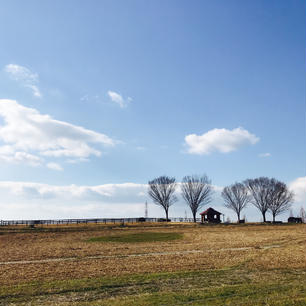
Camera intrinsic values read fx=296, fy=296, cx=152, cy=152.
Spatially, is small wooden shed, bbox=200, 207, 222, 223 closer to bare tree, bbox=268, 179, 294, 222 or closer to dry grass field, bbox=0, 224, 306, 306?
bare tree, bbox=268, 179, 294, 222

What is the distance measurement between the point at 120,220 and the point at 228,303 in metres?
66.6

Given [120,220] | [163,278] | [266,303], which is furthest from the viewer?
[120,220]

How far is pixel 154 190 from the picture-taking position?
91750 mm

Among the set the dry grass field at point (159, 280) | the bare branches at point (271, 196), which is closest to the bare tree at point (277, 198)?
the bare branches at point (271, 196)

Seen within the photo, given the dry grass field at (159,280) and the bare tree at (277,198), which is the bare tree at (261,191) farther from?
the dry grass field at (159,280)

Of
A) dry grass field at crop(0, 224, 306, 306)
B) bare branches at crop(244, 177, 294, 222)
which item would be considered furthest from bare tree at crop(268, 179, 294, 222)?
dry grass field at crop(0, 224, 306, 306)

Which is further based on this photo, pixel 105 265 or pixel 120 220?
pixel 120 220

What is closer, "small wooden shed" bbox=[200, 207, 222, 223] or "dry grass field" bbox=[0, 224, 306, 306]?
"dry grass field" bbox=[0, 224, 306, 306]

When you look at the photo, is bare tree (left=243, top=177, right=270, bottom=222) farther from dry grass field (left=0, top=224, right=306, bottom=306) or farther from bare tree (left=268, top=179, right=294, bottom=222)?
Result: dry grass field (left=0, top=224, right=306, bottom=306)

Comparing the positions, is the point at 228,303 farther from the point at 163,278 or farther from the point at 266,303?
the point at 163,278

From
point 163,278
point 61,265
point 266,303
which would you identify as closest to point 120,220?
point 61,265

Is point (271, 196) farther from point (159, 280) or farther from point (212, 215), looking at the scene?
point (159, 280)

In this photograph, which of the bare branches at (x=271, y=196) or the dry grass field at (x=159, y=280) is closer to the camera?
the dry grass field at (x=159, y=280)

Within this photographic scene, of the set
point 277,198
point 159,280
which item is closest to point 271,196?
point 277,198
